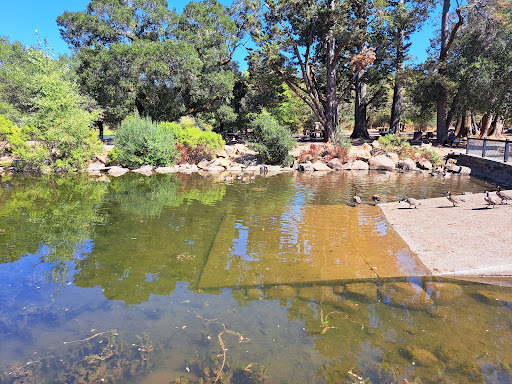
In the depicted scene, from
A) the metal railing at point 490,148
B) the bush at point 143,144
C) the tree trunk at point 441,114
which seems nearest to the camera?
the metal railing at point 490,148

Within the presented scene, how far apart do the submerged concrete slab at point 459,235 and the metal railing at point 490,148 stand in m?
8.58

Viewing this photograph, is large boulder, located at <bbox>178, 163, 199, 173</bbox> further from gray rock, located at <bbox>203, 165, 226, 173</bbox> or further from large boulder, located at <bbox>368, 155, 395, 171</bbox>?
large boulder, located at <bbox>368, 155, 395, 171</bbox>

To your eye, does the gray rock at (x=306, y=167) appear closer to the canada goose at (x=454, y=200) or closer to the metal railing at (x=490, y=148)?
the metal railing at (x=490, y=148)

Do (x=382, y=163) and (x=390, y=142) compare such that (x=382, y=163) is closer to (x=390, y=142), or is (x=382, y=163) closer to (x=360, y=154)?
(x=360, y=154)

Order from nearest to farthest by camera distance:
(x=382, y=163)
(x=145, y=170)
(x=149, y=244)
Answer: (x=149, y=244) < (x=145, y=170) < (x=382, y=163)

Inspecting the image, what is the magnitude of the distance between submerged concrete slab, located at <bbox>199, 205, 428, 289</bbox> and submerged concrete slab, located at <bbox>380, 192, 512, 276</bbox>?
1.09 feet

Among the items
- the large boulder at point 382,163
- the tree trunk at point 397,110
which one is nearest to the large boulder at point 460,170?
the large boulder at point 382,163

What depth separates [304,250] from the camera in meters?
6.89

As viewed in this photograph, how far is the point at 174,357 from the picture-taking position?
12.4ft

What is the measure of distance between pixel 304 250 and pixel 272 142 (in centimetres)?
1543

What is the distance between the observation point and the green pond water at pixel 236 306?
3633mm

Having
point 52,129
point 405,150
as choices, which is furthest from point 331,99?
point 52,129

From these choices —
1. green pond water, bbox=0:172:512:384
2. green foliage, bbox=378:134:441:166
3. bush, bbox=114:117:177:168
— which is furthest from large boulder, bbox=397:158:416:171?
bush, bbox=114:117:177:168

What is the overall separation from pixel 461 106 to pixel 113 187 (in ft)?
83.7
